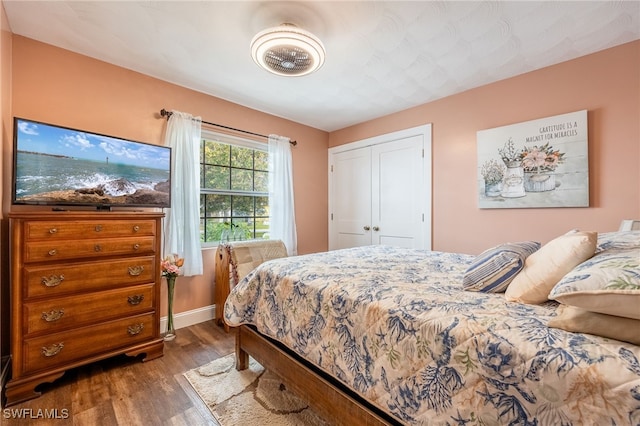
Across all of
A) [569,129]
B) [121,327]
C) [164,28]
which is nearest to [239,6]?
[164,28]

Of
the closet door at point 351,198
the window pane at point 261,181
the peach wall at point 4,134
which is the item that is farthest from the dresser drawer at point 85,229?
the closet door at point 351,198

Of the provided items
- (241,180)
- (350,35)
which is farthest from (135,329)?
(350,35)

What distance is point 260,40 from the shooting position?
181 cm

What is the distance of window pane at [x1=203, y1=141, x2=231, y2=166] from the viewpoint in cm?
309

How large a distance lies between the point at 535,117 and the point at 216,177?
3269 mm

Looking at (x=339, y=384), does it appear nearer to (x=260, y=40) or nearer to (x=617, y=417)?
(x=617, y=417)

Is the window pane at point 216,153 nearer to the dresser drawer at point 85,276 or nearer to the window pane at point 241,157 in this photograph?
the window pane at point 241,157

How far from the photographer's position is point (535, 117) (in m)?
2.48

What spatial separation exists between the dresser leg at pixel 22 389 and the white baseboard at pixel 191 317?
3.17 ft

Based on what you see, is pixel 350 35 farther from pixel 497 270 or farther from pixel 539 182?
pixel 539 182

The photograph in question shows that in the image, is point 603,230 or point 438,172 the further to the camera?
point 438,172

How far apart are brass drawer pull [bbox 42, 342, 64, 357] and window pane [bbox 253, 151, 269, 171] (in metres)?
2.40

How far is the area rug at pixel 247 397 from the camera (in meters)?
1.54

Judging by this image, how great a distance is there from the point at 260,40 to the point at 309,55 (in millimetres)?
340
